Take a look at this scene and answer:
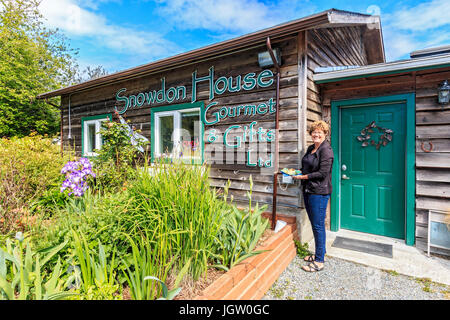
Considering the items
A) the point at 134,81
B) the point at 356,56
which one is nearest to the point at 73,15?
the point at 134,81

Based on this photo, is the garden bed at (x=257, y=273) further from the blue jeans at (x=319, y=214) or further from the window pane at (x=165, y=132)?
the window pane at (x=165, y=132)

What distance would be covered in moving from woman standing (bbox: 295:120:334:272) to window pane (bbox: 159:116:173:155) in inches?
131

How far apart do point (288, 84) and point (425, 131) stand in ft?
6.56

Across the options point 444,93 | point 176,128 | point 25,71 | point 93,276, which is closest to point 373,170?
point 444,93

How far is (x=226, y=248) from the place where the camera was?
2.39 m

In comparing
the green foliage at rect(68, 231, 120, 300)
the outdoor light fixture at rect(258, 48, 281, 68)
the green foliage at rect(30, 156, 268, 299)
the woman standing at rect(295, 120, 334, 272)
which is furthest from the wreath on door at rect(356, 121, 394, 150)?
the green foliage at rect(68, 231, 120, 300)

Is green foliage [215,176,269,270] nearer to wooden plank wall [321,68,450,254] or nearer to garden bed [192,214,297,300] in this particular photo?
garden bed [192,214,297,300]

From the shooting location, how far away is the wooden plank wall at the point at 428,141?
318 cm

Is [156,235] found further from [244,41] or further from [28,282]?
[244,41]

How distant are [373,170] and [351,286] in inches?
78.4

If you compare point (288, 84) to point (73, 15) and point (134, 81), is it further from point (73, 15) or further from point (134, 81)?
point (73, 15)

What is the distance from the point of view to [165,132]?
5.42m

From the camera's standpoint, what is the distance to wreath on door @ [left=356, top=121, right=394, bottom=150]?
362 centimetres

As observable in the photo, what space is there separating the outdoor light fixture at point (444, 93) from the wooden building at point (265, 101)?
123 mm
